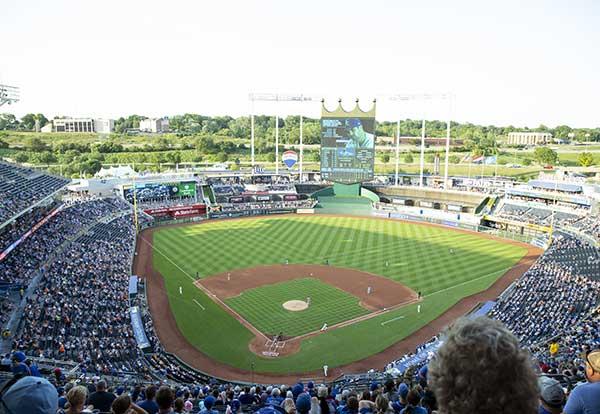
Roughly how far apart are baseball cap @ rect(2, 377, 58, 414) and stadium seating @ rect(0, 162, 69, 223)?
27.2m

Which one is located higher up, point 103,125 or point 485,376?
point 103,125

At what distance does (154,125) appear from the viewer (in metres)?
139

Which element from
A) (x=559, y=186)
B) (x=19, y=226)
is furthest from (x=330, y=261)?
(x=559, y=186)

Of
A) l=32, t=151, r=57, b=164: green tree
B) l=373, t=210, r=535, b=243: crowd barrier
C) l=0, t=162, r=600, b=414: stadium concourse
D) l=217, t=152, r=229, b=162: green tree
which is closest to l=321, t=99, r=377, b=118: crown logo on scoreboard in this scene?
l=373, t=210, r=535, b=243: crowd barrier

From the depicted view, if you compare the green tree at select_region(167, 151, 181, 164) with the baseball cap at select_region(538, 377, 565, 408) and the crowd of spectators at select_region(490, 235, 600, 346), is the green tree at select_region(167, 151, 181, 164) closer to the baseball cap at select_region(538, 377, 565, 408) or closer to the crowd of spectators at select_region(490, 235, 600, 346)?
the crowd of spectators at select_region(490, 235, 600, 346)

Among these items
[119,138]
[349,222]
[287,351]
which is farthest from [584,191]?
[119,138]

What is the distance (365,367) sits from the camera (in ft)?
75.5

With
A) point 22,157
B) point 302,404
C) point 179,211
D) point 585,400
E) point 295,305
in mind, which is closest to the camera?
point 585,400

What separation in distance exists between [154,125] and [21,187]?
10967 cm

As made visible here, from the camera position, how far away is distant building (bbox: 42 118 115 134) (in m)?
122

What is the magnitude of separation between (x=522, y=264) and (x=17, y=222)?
41172 mm

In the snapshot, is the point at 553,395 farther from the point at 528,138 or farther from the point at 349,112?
the point at 528,138

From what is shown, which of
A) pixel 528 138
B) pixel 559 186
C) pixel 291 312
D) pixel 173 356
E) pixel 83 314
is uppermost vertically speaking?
pixel 528 138

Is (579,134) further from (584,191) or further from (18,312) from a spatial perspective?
(18,312)
